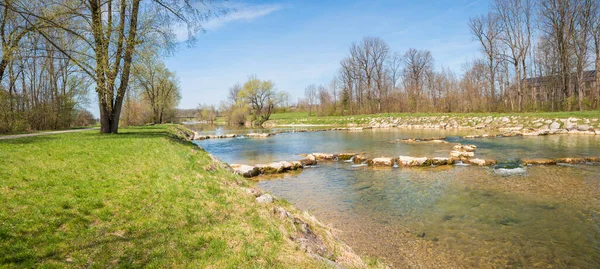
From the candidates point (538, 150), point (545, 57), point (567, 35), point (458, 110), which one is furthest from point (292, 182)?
point (545, 57)

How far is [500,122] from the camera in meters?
30.2

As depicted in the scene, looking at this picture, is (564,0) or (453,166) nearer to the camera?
(453,166)

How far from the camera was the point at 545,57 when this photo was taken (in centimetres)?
4000

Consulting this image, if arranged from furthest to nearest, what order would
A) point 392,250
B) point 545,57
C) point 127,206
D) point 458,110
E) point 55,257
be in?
point 458,110 → point 545,57 → point 392,250 → point 127,206 → point 55,257

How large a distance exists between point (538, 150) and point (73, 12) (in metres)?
21.9

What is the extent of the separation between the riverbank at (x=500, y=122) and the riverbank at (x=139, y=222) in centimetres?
2605

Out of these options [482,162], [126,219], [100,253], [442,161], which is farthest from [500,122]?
[100,253]

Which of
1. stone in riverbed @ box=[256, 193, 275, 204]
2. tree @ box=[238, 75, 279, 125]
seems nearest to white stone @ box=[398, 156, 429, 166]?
stone in riverbed @ box=[256, 193, 275, 204]

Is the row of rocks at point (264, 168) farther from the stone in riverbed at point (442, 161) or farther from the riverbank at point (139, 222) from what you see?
the stone in riverbed at point (442, 161)

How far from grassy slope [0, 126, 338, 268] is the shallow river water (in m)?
2.18

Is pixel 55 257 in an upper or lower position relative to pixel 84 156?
lower

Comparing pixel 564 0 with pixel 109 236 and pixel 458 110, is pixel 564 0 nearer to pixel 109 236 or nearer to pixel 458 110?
pixel 458 110

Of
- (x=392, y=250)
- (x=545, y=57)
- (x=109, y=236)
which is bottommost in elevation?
(x=392, y=250)

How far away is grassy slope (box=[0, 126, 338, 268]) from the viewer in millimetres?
3428
